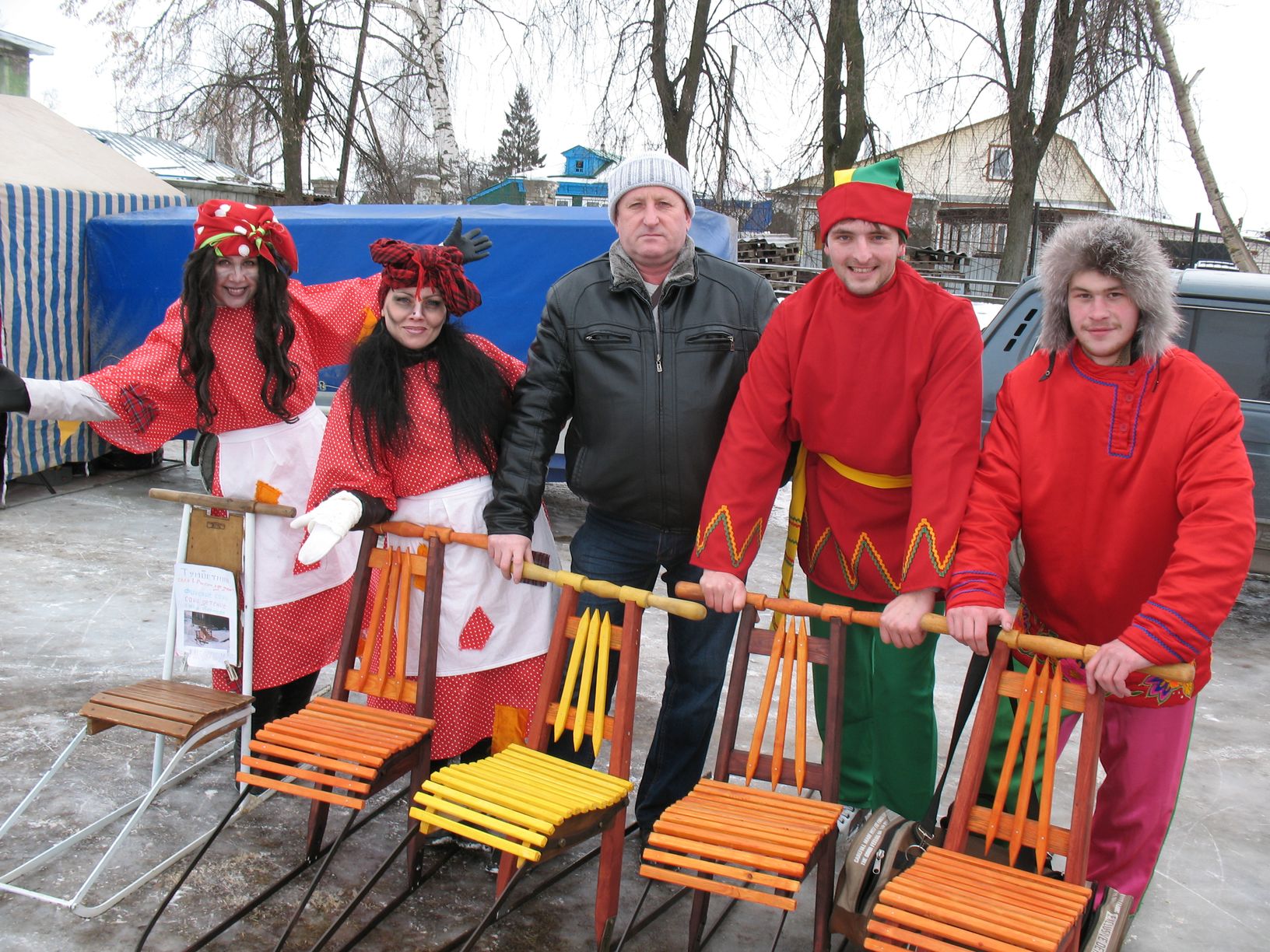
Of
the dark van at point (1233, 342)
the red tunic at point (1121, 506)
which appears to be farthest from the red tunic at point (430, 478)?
the dark van at point (1233, 342)

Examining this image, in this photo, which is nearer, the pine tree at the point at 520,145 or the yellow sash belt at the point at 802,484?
the yellow sash belt at the point at 802,484

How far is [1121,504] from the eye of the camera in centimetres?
216

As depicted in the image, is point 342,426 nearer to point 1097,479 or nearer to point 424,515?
point 424,515

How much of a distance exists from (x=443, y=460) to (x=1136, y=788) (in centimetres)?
186

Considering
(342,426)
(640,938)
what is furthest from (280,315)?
(640,938)

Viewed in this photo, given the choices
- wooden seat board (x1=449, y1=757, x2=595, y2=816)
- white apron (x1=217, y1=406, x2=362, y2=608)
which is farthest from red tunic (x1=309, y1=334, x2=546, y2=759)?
wooden seat board (x1=449, y1=757, x2=595, y2=816)

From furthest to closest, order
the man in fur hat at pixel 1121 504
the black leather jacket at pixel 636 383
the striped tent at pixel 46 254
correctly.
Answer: the striped tent at pixel 46 254
the black leather jacket at pixel 636 383
the man in fur hat at pixel 1121 504

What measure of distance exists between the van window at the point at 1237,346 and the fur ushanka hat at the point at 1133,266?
335cm

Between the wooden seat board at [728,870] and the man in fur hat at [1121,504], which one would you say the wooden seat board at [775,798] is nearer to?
the wooden seat board at [728,870]

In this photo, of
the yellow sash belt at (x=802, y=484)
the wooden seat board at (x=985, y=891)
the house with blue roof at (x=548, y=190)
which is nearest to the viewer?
the wooden seat board at (x=985, y=891)

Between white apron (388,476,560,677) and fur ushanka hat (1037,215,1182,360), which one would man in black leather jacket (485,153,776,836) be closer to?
white apron (388,476,560,677)

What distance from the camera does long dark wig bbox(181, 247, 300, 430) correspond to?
9.81 feet

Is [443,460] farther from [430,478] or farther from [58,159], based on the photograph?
[58,159]

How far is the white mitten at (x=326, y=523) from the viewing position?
2.51m
